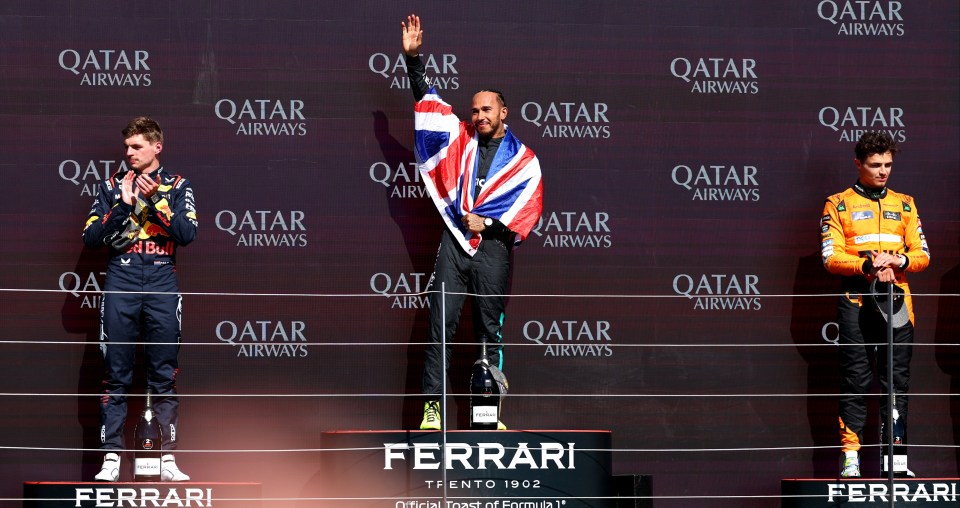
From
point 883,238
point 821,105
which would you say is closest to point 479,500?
point 883,238

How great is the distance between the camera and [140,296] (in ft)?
17.3

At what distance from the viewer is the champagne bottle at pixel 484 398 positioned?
522 cm

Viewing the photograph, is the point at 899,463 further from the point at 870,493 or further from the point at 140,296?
the point at 140,296

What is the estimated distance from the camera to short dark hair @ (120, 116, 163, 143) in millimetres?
5324

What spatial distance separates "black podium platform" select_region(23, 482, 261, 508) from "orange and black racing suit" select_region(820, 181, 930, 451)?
264cm

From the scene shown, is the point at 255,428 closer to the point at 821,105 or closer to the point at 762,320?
the point at 762,320

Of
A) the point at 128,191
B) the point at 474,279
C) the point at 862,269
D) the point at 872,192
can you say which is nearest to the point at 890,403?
the point at 862,269

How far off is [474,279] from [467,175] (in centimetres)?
48

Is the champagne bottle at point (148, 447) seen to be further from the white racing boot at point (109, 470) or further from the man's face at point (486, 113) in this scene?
the man's face at point (486, 113)

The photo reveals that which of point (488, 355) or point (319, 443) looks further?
point (319, 443)

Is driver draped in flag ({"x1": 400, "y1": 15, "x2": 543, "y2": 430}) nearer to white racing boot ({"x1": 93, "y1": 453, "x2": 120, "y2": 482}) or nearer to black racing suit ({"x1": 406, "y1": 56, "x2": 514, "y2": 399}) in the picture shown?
black racing suit ({"x1": 406, "y1": 56, "x2": 514, "y2": 399})

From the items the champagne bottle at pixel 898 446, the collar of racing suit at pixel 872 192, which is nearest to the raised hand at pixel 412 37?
the collar of racing suit at pixel 872 192

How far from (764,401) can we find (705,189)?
42.6 inches

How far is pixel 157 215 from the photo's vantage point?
5230 mm
